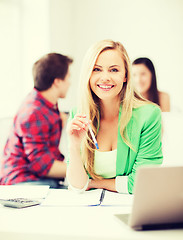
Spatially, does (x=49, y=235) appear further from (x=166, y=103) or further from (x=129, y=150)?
(x=166, y=103)

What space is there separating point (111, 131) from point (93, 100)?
18 cm

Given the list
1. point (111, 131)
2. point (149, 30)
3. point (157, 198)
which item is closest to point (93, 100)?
point (111, 131)

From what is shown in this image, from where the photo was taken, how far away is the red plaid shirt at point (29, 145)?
2.31 metres

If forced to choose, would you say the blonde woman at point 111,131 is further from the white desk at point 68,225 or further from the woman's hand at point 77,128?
the white desk at point 68,225

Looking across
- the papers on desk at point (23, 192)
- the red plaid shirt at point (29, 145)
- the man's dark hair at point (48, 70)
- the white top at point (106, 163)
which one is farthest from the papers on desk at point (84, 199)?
the man's dark hair at point (48, 70)

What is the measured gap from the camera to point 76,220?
985 millimetres

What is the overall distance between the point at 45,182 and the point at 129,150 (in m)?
0.97

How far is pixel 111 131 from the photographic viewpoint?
168cm

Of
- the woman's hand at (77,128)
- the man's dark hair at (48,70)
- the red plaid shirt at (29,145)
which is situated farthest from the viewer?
the man's dark hair at (48,70)

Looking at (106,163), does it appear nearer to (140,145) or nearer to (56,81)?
(140,145)

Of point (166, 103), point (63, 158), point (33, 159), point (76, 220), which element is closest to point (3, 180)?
point (33, 159)

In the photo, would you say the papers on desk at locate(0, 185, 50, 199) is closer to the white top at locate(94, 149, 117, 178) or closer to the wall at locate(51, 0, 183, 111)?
the white top at locate(94, 149, 117, 178)

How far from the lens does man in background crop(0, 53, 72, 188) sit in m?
2.31

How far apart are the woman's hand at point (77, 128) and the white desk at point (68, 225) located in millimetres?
393
